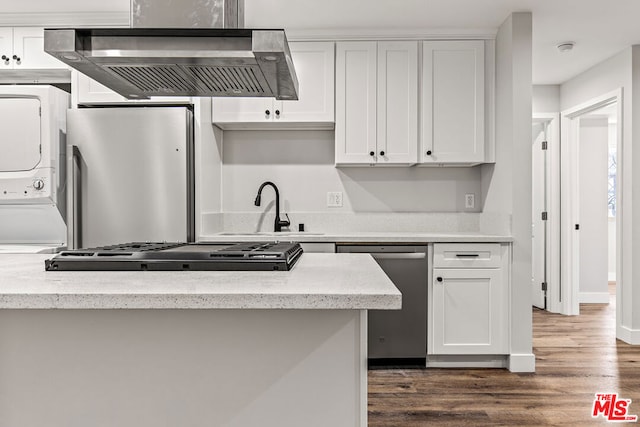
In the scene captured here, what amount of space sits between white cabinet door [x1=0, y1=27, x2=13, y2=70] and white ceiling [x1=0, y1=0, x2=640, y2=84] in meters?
0.23

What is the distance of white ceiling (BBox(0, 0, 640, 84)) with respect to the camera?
307 centimetres

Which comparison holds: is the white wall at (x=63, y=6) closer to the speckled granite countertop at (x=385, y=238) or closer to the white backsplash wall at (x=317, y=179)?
the white backsplash wall at (x=317, y=179)

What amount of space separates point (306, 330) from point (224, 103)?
258 cm

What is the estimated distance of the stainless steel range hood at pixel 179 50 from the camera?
1.62 m

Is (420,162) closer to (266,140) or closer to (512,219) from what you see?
(512,219)

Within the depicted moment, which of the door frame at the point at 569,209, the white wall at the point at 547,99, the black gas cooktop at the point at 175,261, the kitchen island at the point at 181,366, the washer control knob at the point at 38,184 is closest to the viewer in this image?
the kitchen island at the point at 181,366

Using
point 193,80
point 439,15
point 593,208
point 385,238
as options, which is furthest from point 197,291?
point 593,208

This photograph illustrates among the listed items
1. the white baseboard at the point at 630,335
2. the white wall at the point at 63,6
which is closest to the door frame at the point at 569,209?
the white baseboard at the point at 630,335

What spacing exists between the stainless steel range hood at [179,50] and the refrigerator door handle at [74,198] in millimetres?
1282

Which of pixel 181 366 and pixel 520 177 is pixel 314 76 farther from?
pixel 181 366

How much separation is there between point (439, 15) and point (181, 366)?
2.87 meters

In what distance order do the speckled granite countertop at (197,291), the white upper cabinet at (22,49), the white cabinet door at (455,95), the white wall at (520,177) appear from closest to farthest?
1. the speckled granite countertop at (197,291)
2. the white wall at (520,177)
3. the white upper cabinet at (22,49)
4. the white cabinet door at (455,95)

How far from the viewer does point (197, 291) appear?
3.63ft

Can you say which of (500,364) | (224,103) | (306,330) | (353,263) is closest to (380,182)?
(224,103)
